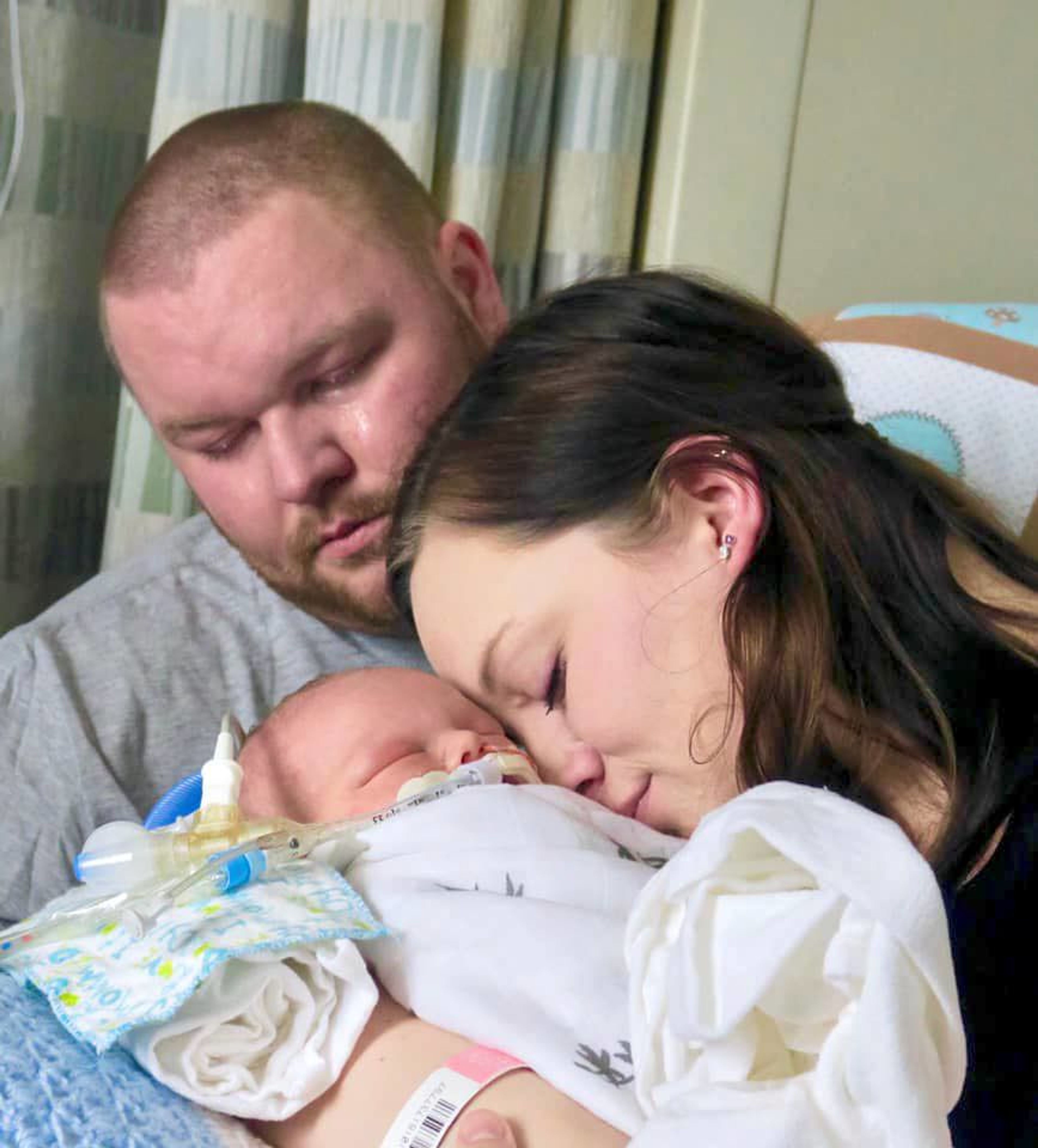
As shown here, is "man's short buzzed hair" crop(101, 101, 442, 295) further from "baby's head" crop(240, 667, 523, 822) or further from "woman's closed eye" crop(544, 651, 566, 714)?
"woman's closed eye" crop(544, 651, 566, 714)

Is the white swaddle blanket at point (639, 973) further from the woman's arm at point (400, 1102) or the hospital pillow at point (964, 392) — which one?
the hospital pillow at point (964, 392)

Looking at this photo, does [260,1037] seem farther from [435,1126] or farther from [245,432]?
[245,432]

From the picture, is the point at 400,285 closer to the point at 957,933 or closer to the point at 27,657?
the point at 27,657

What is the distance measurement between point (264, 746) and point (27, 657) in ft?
1.15

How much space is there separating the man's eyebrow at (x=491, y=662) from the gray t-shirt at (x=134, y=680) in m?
0.44

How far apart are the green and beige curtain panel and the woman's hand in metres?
1.19

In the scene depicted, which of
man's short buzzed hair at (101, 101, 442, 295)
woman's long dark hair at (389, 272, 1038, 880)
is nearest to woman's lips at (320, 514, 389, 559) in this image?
woman's long dark hair at (389, 272, 1038, 880)

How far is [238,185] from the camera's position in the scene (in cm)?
159

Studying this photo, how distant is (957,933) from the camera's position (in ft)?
2.91

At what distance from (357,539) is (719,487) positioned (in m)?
0.59

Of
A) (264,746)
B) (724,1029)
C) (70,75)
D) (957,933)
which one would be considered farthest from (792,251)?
(724,1029)

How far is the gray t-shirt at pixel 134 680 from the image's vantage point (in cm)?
145

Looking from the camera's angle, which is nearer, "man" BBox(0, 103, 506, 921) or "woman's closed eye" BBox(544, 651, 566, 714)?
"woman's closed eye" BBox(544, 651, 566, 714)

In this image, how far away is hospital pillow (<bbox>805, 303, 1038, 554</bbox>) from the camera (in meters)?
1.59
